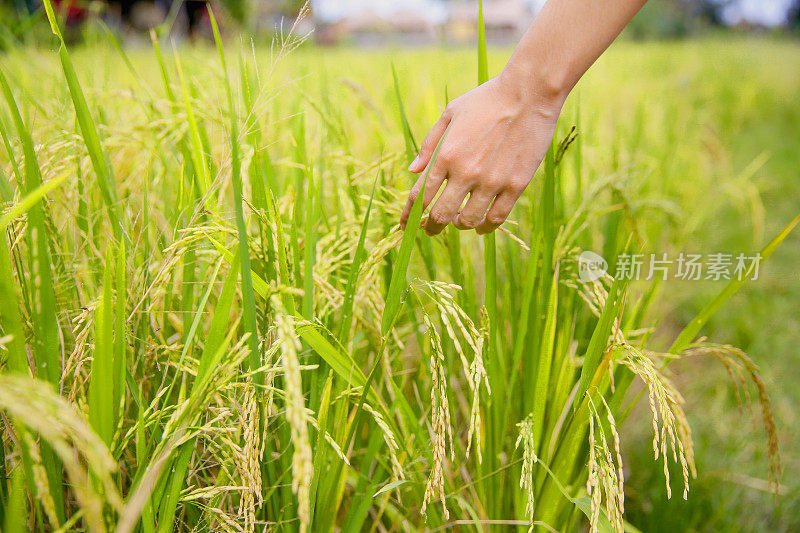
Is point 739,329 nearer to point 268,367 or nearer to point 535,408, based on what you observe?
point 535,408

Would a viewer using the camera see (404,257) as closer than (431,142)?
Yes

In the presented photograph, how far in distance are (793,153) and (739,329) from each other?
3.41 m

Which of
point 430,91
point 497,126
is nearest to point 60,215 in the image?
point 497,126

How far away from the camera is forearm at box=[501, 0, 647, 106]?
0.69 m

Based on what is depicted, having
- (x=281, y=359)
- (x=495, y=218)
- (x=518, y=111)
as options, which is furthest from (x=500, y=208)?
(x=281, y=359)

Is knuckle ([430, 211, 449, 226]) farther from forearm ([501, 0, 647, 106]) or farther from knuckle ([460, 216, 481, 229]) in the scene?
forearm ([501, 0, 647, 106])

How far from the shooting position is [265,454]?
72 centimetres

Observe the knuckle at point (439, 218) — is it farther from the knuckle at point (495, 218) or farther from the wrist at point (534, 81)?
the wrist at point (534, 81)

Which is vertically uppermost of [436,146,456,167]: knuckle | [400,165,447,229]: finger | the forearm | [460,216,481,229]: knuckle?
the forearm

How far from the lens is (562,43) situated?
692 mm

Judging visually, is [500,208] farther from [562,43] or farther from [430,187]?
[562,43]

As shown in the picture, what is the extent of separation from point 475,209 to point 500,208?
Result: 4cm

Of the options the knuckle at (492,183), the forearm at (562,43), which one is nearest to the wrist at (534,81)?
the forearm at (562,43)

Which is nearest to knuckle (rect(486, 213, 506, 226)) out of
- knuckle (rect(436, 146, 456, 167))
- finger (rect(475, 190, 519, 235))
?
finger (rect(475, 190, 519, 235))
